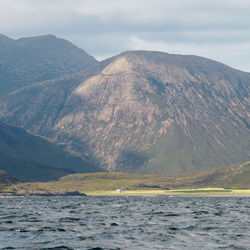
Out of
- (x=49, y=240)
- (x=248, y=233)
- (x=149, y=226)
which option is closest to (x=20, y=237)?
(x=49, y=240)

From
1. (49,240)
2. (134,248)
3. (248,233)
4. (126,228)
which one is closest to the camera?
(134,248)

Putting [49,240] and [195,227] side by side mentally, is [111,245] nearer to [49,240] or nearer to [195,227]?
[49,240]

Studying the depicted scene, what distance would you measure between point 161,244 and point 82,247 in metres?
10.1

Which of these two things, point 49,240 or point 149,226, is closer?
point 49,240

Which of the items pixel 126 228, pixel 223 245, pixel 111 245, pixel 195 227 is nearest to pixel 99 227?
pixel 126 228

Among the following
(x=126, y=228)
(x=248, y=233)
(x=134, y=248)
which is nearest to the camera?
(x=134, y=248)

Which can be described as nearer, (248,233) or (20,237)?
(20,237)

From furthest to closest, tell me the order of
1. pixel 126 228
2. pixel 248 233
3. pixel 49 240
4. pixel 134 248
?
A: pixel 126 228 < pixel 248 233 < pixel 49 240 < pixel 134 248

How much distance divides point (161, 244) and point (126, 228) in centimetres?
2072

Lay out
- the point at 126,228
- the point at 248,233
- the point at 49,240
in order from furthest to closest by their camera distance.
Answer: the point at 126,228 < the point at 248,233 < the point at 49,240

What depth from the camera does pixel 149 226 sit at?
8431 centimetres

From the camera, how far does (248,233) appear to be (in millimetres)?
73188

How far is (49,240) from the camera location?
211ft

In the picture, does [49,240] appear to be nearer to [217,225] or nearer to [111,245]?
[111,245]
